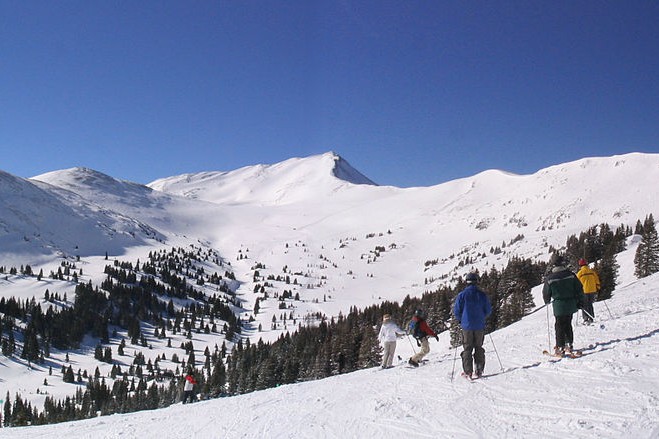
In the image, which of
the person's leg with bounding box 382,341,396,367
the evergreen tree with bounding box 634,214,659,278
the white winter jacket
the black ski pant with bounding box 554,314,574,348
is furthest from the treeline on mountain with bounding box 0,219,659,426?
the person's leg with bounding box 382,341,396,367

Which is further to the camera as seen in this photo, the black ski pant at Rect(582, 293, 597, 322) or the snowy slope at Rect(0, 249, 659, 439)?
the black ski pant at Rect(582, 293, 597, 322)

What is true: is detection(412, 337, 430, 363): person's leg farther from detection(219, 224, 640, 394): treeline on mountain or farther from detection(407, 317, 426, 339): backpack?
detection(219, 224, 640, 394): treeline on mountain

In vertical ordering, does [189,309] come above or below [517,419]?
below

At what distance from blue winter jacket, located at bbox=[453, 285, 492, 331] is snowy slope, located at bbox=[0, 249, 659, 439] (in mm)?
1407

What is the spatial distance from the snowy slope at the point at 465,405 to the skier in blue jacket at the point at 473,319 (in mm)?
460

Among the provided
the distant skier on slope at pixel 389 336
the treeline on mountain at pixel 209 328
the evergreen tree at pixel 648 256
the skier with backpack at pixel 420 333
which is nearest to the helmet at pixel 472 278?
the treeline on mountain at pixel 209 328

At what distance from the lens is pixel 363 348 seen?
6053 cm

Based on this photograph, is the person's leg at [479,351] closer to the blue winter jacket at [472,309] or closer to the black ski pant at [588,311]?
the blue winter jacket at [472,309]

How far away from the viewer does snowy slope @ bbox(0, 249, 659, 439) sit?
25.1 feet

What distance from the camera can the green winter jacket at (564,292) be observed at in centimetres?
1188

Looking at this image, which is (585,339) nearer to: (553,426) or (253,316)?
(553,426)

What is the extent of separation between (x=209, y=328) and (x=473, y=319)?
155507 millimetres

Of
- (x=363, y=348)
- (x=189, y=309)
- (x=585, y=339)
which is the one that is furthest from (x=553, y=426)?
(x=189, y=309)

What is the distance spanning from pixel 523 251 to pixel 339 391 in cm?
16790
